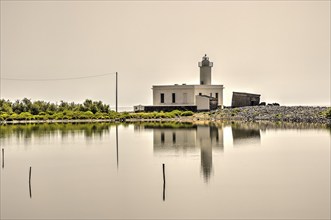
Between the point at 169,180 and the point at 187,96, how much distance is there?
52322mm

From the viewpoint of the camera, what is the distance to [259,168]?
25672 millimetres

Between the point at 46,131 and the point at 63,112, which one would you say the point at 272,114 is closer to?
the point at 63,112

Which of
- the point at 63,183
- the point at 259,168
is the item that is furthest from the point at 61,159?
the point at 259,168

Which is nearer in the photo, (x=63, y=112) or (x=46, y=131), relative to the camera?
(x=46, y=131)

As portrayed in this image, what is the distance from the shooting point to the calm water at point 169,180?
17516mm

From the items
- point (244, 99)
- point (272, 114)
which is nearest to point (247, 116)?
point (272, 114)

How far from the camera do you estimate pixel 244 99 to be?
80062 millimetres

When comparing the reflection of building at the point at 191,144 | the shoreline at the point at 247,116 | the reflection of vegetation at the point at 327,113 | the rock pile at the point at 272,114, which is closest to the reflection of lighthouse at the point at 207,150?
the reflection of building at the point at 191,144

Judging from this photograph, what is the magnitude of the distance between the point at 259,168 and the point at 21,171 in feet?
35.5

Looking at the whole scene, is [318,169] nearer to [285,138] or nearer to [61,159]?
[61,159]

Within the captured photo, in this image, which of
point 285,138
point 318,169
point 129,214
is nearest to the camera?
point 129,214

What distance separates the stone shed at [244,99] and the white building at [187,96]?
2.54m

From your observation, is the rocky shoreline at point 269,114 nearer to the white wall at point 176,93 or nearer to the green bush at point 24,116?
the white wall at point 176,93

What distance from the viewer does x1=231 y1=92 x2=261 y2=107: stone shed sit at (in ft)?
255
